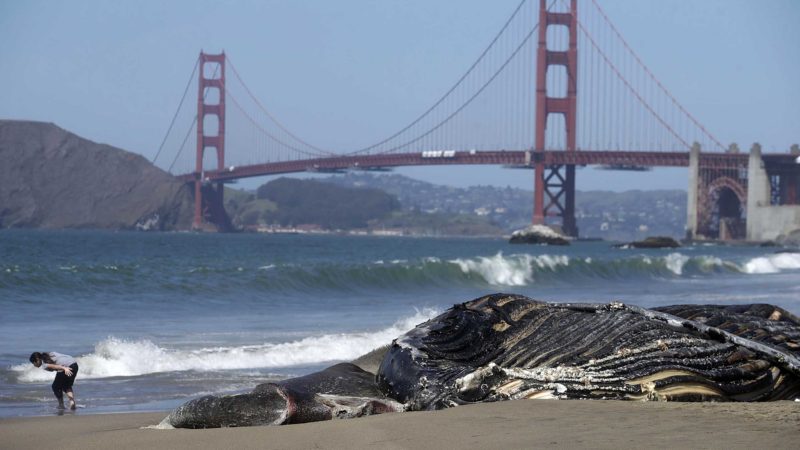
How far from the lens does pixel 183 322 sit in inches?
639

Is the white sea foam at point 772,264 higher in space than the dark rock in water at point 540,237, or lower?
higher

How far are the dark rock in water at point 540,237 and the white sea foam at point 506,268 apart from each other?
137ft

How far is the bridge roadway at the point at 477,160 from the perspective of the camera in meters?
74.1

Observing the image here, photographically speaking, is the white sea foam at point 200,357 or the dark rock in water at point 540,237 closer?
the white sea foam at point 200,357

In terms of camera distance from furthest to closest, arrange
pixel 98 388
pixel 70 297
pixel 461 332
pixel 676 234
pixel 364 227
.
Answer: pixel 676 234, pixel 364 227, pixel 70 297, pixel 98 388, pixel 461 332

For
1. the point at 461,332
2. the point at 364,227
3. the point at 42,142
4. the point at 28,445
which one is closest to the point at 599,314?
the point at 461,332

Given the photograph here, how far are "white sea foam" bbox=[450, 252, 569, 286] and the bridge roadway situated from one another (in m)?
36.8

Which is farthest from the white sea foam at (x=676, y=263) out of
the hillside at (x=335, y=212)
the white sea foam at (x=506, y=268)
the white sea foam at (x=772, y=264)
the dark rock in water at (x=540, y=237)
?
the hillside at (x=335, y=212)

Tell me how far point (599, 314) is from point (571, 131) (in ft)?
258

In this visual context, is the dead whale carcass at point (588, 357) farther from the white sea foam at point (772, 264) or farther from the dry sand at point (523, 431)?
the white sea foam at point (772, 264)

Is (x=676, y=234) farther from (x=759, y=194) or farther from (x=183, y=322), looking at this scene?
(x=183, y=322)

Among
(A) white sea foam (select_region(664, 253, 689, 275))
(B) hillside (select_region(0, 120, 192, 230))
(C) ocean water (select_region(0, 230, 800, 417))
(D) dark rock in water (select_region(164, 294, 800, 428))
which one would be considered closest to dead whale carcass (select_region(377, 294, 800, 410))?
(D) dark rock in water (select_region(164, 294, 800, 428))

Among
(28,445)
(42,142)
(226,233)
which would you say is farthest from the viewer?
(42,142)

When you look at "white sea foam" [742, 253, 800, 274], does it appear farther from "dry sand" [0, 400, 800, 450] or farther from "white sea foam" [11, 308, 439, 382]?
"dry sand" [0, 400, 800, 450]
